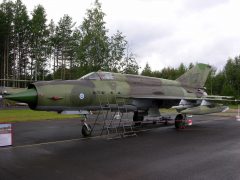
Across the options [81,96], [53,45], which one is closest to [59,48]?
[53,45]

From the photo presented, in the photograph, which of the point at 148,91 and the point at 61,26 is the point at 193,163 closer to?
the point at 148,91

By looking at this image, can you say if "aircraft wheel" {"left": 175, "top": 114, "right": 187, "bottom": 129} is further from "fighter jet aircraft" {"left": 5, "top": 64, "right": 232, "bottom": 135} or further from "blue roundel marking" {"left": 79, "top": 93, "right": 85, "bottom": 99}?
"blue roundel marking" {"left": 79, "top": 93, "right": 85, "bottom": 99}

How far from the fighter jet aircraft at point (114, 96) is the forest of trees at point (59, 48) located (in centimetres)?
1510

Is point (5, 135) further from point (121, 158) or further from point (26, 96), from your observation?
point (121, 158)

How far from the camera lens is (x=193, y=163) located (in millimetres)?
7207

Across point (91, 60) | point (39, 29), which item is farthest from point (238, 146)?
point (39, 29)

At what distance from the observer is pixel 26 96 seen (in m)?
9.50

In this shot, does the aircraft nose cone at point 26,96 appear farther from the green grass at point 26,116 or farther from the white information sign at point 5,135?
the green grass at point 26,116

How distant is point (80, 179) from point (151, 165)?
1922 millimetres

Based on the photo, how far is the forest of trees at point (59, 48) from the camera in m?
31.5

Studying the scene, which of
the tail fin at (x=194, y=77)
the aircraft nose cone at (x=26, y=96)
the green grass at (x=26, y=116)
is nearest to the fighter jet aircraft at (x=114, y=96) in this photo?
the aircraft nose cone at (x=26, y=96)

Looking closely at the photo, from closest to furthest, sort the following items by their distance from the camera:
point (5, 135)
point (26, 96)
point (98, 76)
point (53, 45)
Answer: point (26, 96), point (5, 135), point (98, 76), point (53, 45)

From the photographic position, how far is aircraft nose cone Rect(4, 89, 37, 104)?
A: 367 inches

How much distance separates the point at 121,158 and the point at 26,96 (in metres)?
3.85
